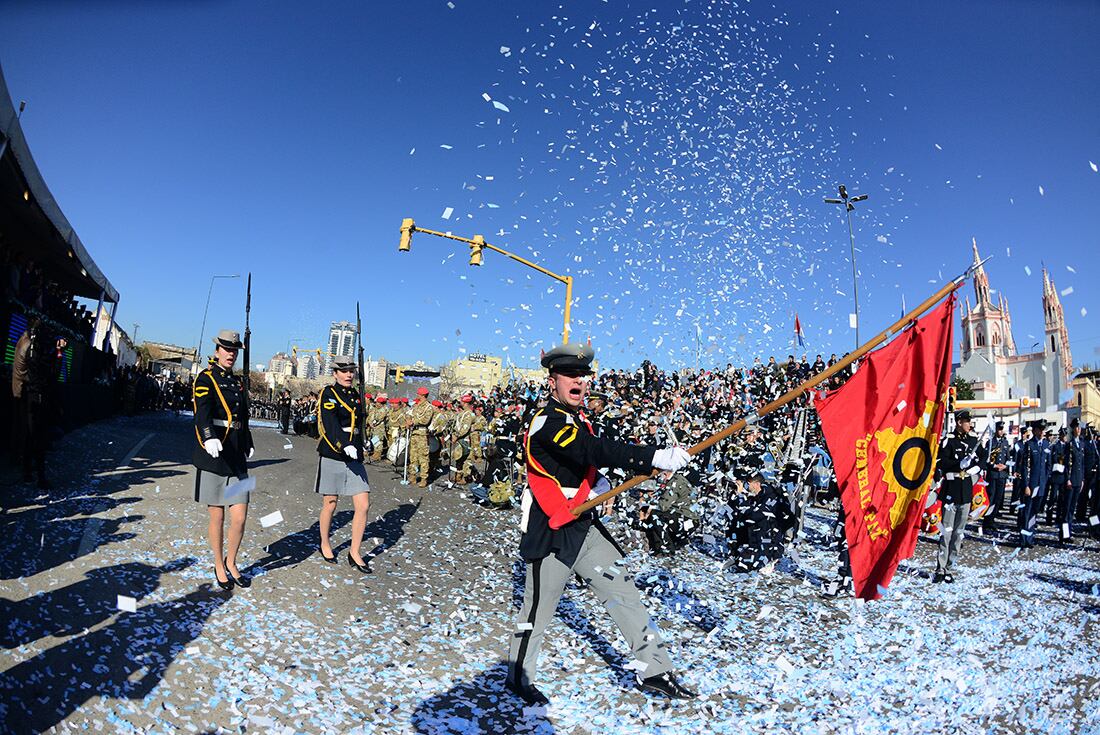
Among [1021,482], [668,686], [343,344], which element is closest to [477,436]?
[668,686]

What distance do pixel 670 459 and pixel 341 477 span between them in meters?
3.91

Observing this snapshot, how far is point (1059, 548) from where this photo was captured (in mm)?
10898

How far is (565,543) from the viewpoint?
3.85m

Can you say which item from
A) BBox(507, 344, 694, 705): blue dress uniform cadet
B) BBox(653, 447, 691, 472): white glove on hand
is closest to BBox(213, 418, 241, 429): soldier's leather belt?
BBox(507, 344, 694, 705): blue dress uniform cadet

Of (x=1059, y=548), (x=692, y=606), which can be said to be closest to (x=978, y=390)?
(x=1059, y=548)

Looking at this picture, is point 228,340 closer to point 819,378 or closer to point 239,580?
point 239,580

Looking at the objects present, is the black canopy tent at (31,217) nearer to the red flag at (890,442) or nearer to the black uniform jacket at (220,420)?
the black uniform jacket at (220,420)

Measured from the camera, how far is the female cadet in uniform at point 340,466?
618 cm

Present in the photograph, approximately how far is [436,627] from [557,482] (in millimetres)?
1902

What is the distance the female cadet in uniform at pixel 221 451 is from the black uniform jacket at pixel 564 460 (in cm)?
270

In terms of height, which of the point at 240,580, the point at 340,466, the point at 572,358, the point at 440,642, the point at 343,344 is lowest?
the point at 440,642

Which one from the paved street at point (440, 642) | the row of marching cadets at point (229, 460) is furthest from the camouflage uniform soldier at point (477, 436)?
the row of marching cadets at point (229, 460)

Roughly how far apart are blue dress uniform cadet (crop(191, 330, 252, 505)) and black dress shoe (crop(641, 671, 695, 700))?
3503 mm

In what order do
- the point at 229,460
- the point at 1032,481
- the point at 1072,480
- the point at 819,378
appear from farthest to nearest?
the point at 1072,480, the point at 1032,481, the point at 229,460, the point at 819,378
